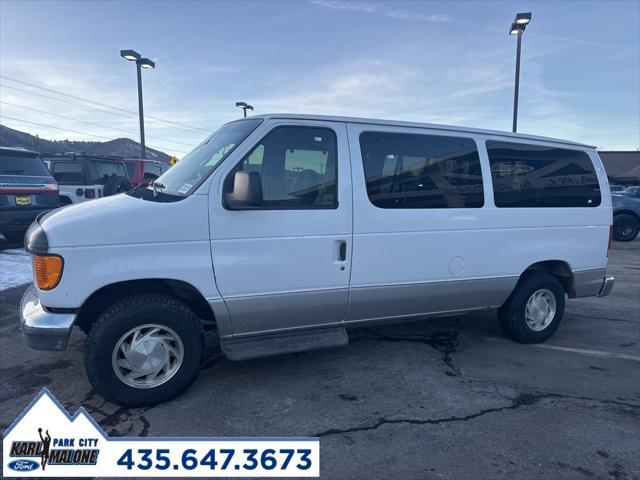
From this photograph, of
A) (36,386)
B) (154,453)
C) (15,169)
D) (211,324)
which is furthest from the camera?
(15,169)

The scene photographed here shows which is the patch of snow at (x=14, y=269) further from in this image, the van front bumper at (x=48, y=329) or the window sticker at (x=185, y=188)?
the window sticker at (x=185, y=188)

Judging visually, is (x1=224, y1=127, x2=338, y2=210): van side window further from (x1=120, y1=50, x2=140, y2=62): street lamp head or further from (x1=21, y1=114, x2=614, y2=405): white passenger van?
(x1=120, y1=50, x2=140, y2=62): street lamp head

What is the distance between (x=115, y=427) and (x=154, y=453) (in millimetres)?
436

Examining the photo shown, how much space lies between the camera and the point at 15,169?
836 centimetres

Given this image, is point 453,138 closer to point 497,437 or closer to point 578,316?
point 497,437

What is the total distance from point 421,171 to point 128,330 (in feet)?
9.20

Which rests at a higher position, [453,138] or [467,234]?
[453,138]

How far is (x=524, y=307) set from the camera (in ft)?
15.4

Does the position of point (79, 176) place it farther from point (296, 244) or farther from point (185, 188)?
point (296, 244)

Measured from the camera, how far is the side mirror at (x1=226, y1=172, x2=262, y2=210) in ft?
10.3

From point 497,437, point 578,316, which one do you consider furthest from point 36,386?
point 578,316

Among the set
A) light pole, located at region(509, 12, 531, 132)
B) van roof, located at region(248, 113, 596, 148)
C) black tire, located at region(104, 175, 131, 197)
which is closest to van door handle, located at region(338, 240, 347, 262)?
van roof, located at region(248, 113, 596, 148)

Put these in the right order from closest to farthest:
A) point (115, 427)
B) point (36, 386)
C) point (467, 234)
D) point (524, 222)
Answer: point (115, 427)
point (36, 386)
point (467, 234)
point (524, 222)

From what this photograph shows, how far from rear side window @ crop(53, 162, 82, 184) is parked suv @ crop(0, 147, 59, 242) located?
2455 mm
